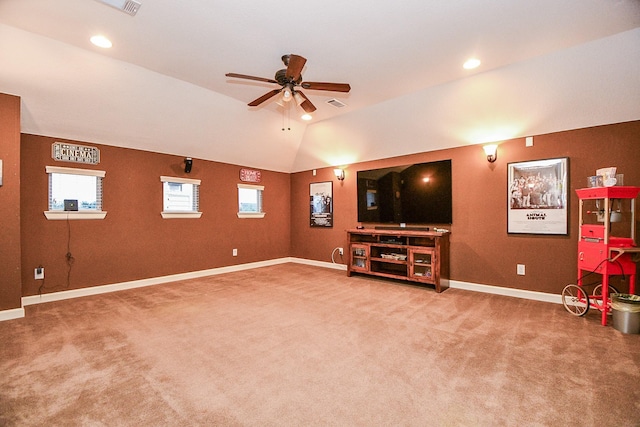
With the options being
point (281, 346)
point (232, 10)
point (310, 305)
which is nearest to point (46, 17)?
point (232, 10)

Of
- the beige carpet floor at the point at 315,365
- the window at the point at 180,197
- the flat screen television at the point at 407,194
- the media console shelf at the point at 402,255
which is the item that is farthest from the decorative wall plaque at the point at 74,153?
the flat screen television at the point at 407,194

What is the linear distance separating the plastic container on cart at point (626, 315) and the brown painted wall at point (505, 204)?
858mm

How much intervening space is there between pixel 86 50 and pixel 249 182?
3553 millimetres

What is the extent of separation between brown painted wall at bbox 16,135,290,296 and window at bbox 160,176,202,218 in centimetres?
10

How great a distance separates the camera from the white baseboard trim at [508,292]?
3772 millimetres

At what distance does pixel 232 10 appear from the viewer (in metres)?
2.43

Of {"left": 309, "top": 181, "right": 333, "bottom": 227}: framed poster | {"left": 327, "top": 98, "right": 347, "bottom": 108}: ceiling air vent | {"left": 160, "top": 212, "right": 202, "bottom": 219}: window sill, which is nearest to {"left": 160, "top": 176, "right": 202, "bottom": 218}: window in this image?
{"left": 160, "top": 212, "right": 202, "bottom": 219}: window sill

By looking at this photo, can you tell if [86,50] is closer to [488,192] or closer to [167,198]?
[167,198]

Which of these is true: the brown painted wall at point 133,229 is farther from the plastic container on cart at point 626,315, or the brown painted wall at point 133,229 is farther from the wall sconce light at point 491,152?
the plastic container on cart at point 626,315

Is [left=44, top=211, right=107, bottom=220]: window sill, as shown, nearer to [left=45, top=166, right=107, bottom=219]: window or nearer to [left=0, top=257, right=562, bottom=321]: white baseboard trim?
[left=45, top=166, right=107, bottom=219]: window

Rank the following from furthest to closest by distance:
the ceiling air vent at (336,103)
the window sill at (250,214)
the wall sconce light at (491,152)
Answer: the window sill at (250,214) < the ceiling air vent at (336,103) < the wall sconce light at (491,152)

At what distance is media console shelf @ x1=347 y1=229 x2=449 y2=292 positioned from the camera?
438cm

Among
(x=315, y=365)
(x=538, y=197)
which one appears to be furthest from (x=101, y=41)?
(x=538, y=197)

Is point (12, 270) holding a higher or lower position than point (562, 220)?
lower
